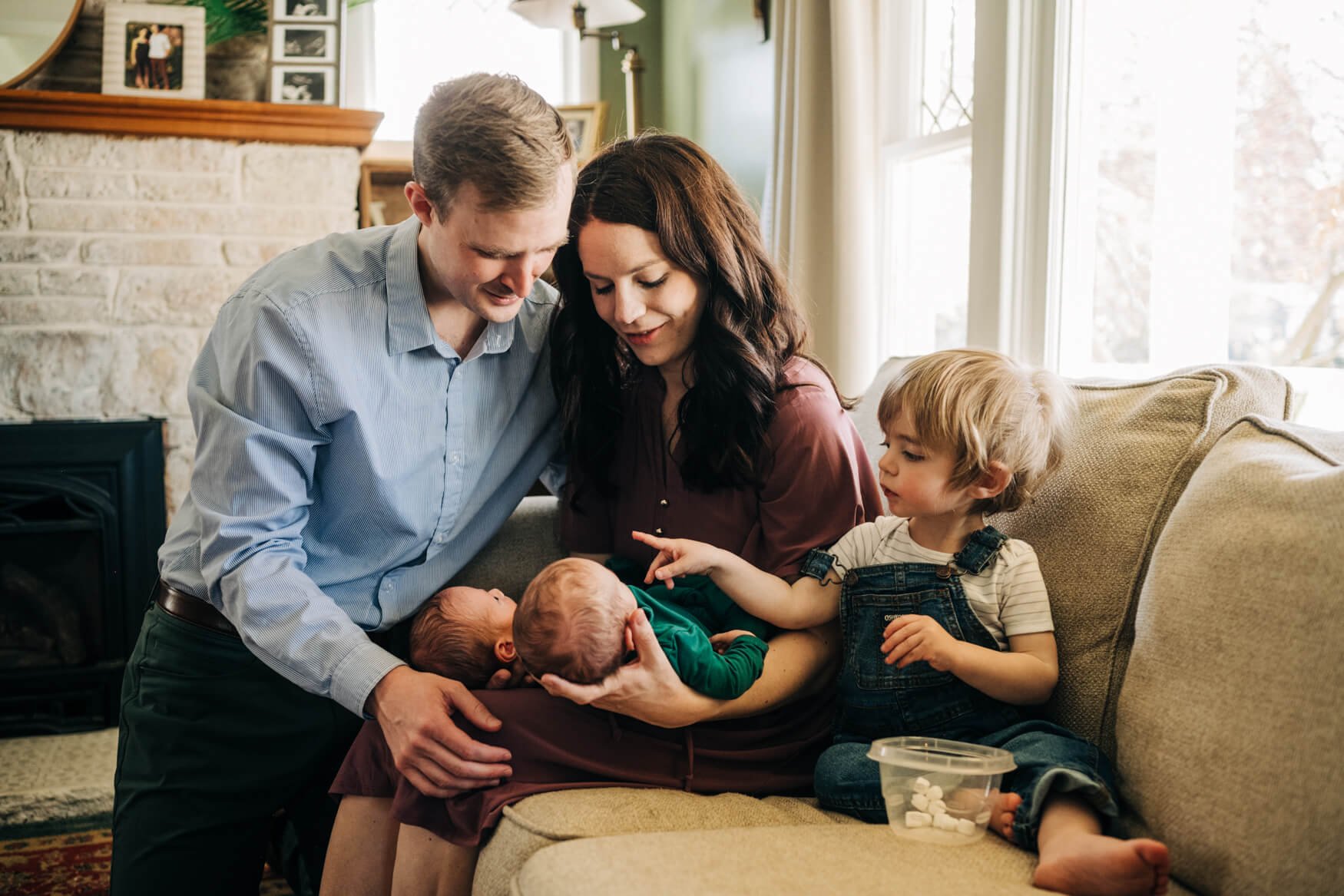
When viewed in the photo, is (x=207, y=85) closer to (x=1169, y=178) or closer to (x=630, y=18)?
(x=630, y=18)

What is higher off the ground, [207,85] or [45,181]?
[207,85]

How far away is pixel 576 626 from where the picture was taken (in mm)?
1257

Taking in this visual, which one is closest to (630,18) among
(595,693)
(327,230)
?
(327,230)

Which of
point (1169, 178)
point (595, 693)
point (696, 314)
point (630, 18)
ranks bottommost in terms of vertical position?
point (595, 693)

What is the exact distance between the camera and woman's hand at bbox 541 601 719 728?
1.25 metres

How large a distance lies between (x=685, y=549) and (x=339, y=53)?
261 centimetres

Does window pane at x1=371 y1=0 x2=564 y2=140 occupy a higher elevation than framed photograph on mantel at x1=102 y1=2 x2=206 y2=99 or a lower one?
higher

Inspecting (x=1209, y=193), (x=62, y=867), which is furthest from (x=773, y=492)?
(x=62, y=867)

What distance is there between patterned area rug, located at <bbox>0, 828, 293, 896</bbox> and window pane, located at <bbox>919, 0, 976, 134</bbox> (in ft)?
7.55

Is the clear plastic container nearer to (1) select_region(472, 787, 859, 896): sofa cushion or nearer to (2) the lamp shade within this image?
(1) select_region(472, 787, 859, 896): sofa cushion

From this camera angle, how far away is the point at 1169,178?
1941 millimetres

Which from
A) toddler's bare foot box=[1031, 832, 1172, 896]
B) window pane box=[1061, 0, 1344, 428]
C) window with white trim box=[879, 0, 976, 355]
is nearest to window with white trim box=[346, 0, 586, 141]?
window with white trim box=[879, 0, 976, 355]

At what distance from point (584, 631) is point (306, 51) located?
8.96 feet

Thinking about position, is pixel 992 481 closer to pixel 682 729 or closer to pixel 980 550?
pixel 980 550
